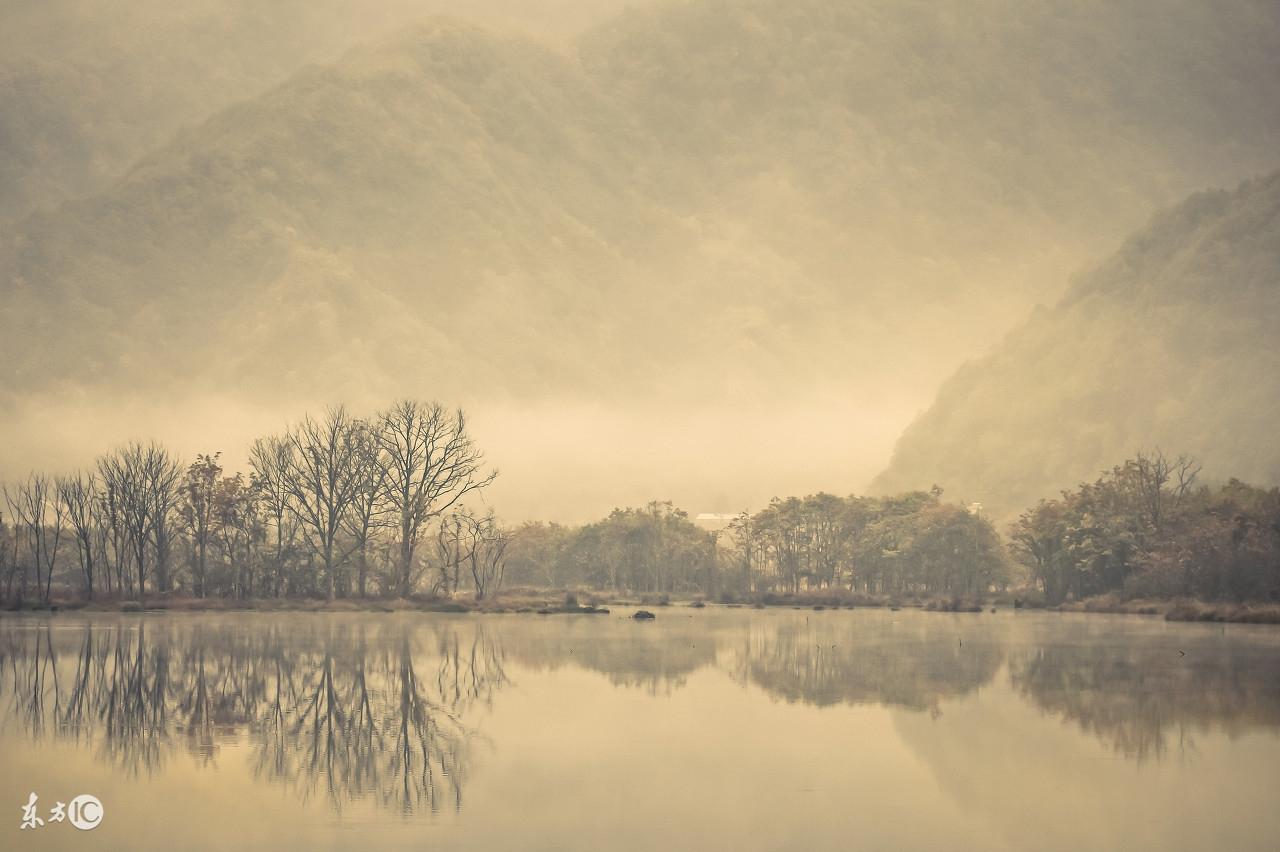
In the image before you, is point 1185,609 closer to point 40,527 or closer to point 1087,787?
point 1087,787

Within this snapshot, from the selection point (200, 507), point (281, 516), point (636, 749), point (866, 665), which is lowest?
point (636, 749)

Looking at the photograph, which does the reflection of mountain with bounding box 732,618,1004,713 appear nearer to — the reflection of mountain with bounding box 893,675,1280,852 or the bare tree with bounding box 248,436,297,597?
the reflection of mountain with bounding box 893,675,1280,852

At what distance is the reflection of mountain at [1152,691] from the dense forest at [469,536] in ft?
128

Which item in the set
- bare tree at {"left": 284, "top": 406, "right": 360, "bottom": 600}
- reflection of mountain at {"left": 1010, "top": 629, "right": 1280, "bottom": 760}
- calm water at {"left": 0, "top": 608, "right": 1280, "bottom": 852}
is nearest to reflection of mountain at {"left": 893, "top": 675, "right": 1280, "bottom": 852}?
calm water at {"left": 0, "top": 608, "right": 1280, "bottom": 852}

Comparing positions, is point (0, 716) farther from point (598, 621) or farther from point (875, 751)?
point (598, 621)

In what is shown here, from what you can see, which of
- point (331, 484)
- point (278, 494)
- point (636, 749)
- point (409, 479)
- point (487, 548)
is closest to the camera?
point (636, 749)

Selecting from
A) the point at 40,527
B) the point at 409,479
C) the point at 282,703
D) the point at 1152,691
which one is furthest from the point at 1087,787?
the point at 40,527

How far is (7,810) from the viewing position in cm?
1614

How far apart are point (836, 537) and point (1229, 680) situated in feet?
286

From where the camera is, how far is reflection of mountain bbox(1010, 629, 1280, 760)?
23859 millimetres

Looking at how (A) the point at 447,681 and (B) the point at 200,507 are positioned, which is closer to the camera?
(A) the point at 447,681

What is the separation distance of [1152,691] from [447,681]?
14968 mm

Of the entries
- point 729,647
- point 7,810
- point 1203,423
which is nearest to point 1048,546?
point 729,647

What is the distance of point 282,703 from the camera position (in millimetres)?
26000
